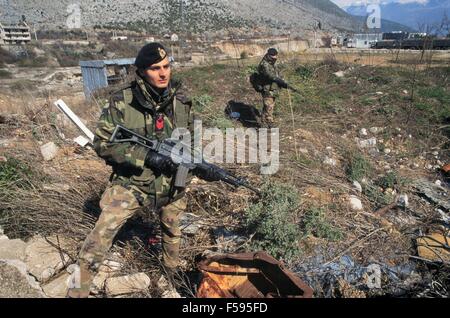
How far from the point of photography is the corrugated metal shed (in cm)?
817

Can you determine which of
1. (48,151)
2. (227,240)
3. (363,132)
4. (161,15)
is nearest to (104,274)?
(227,240)

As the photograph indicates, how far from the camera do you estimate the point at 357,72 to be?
909 centimetres

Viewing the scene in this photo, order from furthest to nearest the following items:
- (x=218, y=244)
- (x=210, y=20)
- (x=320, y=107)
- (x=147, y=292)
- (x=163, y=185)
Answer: (x=210, y=20)
(x=320, y=107)
(x=218, y=244)
(x=147, y=292)
(x=163, y=185)

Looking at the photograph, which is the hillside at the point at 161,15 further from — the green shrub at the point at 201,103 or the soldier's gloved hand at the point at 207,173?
the soldier's gloved hand at the point at 207,173

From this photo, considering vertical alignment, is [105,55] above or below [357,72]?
above

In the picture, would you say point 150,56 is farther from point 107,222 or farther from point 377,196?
point 377,196

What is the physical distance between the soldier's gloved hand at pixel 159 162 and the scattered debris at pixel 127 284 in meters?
0.88

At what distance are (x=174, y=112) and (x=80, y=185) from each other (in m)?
1.84

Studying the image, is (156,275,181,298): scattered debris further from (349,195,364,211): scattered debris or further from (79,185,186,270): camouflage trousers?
(349,195,364,211): scattered debris

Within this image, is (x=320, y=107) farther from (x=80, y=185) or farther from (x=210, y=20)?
(x=210, y=20)

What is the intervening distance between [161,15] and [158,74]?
5351cm

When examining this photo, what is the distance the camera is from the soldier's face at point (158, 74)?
78.2 inches
